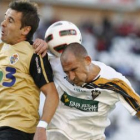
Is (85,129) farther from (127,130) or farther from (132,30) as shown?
(132,30)

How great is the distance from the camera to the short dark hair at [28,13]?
5.39 meters

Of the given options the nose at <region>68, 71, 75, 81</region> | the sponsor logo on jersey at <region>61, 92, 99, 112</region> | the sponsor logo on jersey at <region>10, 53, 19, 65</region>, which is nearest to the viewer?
the nose at <region>68, 71, 75, 81</region>

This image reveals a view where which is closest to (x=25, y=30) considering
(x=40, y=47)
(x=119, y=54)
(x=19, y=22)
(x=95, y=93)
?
A: (x=19, y=22)

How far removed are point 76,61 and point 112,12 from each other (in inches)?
885

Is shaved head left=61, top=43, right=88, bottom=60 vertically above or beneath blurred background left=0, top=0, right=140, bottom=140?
above

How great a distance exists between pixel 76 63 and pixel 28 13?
72 centimetres

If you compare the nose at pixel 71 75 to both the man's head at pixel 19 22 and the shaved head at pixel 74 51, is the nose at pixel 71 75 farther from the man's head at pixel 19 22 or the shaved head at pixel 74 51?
the man's head at pixel 19 22

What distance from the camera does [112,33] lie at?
18938 mm

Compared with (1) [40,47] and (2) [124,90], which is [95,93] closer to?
(2) [124,90]

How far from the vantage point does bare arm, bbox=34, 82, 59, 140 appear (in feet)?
16.0

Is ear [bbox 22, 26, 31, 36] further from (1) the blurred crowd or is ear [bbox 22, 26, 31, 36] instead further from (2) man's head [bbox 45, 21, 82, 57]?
(1) the blurred crowd

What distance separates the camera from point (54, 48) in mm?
5434

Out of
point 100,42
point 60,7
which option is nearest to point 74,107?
point 100,42

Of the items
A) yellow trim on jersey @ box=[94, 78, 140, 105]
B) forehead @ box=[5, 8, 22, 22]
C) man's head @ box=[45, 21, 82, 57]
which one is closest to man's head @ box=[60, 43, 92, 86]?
man's head @ box=[45, 21, 82, 57]
